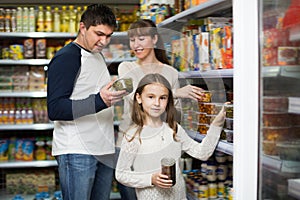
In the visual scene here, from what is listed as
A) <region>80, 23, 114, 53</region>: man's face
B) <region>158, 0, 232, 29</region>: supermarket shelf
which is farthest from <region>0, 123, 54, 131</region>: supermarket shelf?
<region>80, 23, 114, 53</region>: man's face

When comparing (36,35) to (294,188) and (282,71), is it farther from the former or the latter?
(294,188)

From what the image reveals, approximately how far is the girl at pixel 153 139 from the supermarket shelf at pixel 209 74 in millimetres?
106

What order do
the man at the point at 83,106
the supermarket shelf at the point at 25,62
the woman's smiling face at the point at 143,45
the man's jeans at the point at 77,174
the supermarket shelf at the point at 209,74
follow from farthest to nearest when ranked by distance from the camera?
1. the supermarket shelf at the point at 25,62
2. the man's jeans at the point at 77,174
3. the man at the point at 83,106
4. the supermarket shelf at the point at 209,74
5. the woman's smiling face at the point at 143,45

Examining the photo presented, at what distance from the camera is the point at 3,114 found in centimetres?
447

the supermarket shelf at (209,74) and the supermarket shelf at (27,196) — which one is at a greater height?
the supermarket shelf at (209,74)

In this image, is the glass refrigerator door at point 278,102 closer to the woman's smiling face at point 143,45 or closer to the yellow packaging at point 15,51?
the woman's smiling face at point 143,45

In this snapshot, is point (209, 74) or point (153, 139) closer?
point (153, 139)

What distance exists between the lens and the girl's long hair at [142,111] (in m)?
2.04

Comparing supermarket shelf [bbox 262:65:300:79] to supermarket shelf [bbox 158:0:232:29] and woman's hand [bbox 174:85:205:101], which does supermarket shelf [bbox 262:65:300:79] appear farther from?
supermarket shelf [bbox 158:0:232:29]

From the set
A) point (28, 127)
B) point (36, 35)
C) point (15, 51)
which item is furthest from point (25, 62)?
point (28, 127)

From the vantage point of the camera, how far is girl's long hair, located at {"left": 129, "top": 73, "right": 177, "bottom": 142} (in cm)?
204

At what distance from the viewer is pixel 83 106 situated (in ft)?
7.52

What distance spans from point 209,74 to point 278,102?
0.65 meters

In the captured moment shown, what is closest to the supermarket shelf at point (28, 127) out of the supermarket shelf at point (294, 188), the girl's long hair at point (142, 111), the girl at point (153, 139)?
the girl at point (153, 139)
